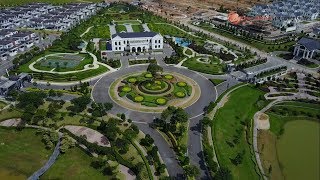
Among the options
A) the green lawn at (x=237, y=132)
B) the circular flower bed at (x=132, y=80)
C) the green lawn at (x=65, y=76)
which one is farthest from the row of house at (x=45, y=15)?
the green lawn at (x=237, y=132)

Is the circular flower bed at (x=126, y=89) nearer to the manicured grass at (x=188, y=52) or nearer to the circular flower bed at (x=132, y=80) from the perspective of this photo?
the circular flower bed at (x=132, y=80)

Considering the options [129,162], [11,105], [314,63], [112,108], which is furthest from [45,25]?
[314,63]

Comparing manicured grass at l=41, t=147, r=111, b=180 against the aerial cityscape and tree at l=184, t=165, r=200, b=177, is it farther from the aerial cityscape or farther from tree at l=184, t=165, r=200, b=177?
tree at l=184, t=165, r=200, b=177

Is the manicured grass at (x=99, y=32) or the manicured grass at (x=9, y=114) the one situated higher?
the manicured grass at (x=99, y=32)

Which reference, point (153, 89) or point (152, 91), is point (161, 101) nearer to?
point (152, 91)

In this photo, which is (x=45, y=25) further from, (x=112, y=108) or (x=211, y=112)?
(x=211, y=112)

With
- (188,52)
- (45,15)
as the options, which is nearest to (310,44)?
(188,52)
